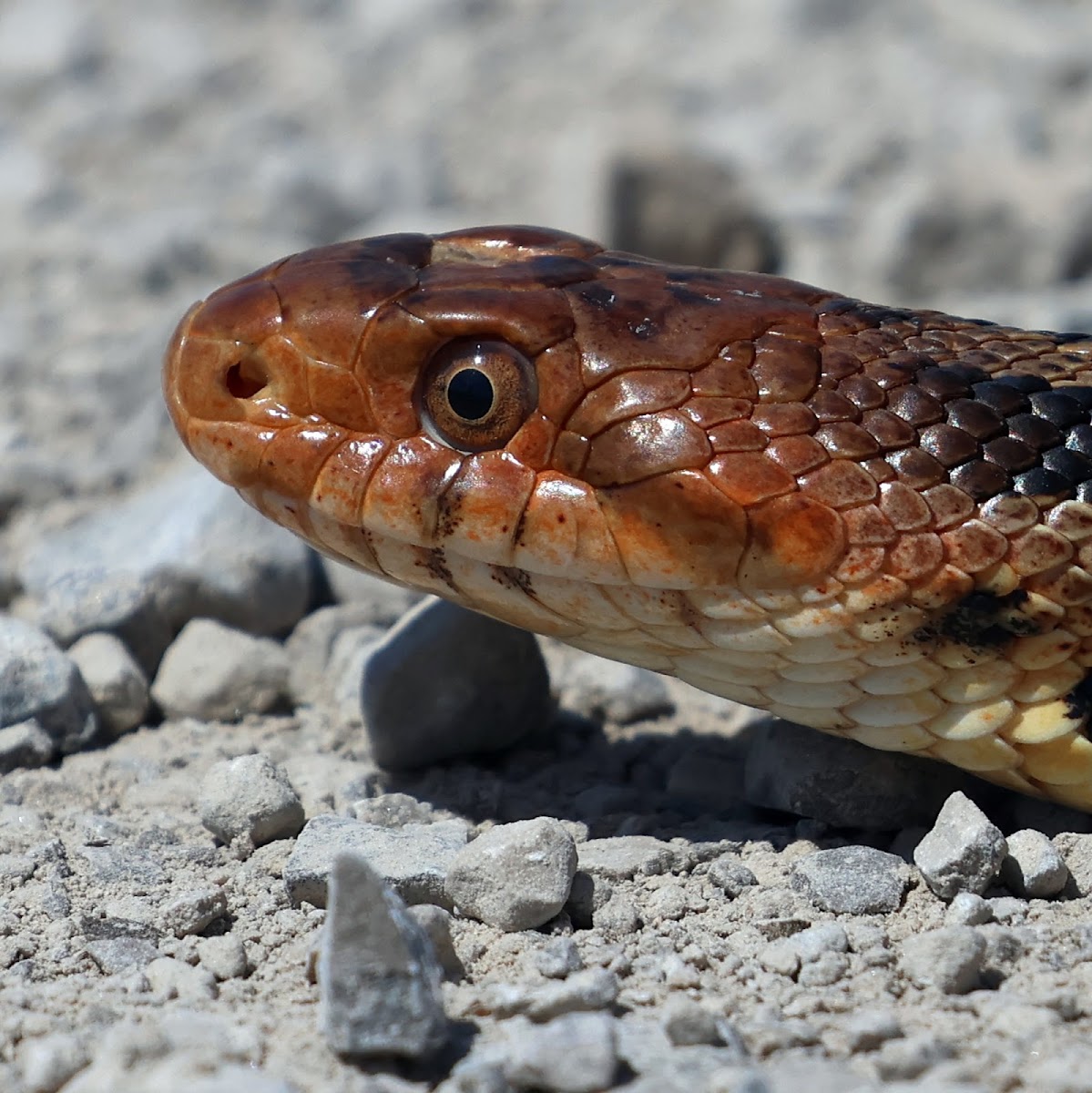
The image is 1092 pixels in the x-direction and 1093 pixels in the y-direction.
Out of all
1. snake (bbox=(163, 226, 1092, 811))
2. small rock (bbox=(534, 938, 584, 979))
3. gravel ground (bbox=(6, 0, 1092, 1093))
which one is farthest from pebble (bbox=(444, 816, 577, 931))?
snake (bbox=(163, 226, 1092, 811))

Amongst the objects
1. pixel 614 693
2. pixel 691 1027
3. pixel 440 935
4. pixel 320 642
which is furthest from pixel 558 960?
pixel 320 642

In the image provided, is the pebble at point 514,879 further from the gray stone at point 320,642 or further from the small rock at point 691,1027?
the gray stone at point 320,642

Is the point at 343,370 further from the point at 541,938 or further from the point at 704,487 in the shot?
the point at 541,938

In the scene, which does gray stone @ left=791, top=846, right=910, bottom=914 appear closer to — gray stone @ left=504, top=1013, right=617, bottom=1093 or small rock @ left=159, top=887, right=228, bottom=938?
gray stone @ left=504, top=1013, right=617, bottom=1093

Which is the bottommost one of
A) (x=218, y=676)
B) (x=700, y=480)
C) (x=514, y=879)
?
(x=514, y=879)

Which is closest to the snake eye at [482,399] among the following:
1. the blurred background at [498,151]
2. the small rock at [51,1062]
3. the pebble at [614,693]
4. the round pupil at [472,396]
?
the round pupil at [472,396]

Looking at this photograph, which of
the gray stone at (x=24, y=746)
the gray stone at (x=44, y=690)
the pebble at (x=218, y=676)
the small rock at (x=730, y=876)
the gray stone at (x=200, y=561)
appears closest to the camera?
the small rock at (x=730, y=876)

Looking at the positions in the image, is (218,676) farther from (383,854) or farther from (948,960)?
(948,960)

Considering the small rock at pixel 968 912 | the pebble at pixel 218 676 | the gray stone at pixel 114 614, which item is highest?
the gray stone at pixel 114 614
